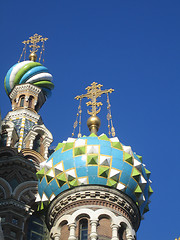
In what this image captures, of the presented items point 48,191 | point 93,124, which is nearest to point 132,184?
point 48,191

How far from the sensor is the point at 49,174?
16094 mm

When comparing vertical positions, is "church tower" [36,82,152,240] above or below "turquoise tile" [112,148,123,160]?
below

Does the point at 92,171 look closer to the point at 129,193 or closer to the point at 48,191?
the point at 129,193

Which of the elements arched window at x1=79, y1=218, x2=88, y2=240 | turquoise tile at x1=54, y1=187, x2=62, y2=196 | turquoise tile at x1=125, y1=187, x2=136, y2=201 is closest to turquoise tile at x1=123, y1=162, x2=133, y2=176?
turquoise tile at x1=125, y1=187, x2=136, y2=201

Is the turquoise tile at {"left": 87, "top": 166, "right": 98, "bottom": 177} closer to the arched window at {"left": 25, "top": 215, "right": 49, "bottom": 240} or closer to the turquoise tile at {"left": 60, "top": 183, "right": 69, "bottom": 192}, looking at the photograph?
the turquoise tile at {"left": 60, "top": 183, "right": 69, "bottom": 192}

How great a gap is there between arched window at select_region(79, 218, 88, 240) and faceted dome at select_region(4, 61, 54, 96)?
361 inches

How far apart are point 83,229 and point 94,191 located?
0.97 m

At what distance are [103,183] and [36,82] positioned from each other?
883 cm

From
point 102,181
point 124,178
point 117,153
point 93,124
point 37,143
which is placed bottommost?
point 102,181

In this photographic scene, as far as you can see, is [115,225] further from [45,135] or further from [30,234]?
[45,135]

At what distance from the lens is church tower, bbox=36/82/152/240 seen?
15070 mm

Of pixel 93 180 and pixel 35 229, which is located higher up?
pixel 93 180

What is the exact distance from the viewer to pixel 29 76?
76.6ft

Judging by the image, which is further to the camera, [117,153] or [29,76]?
[29,76]
